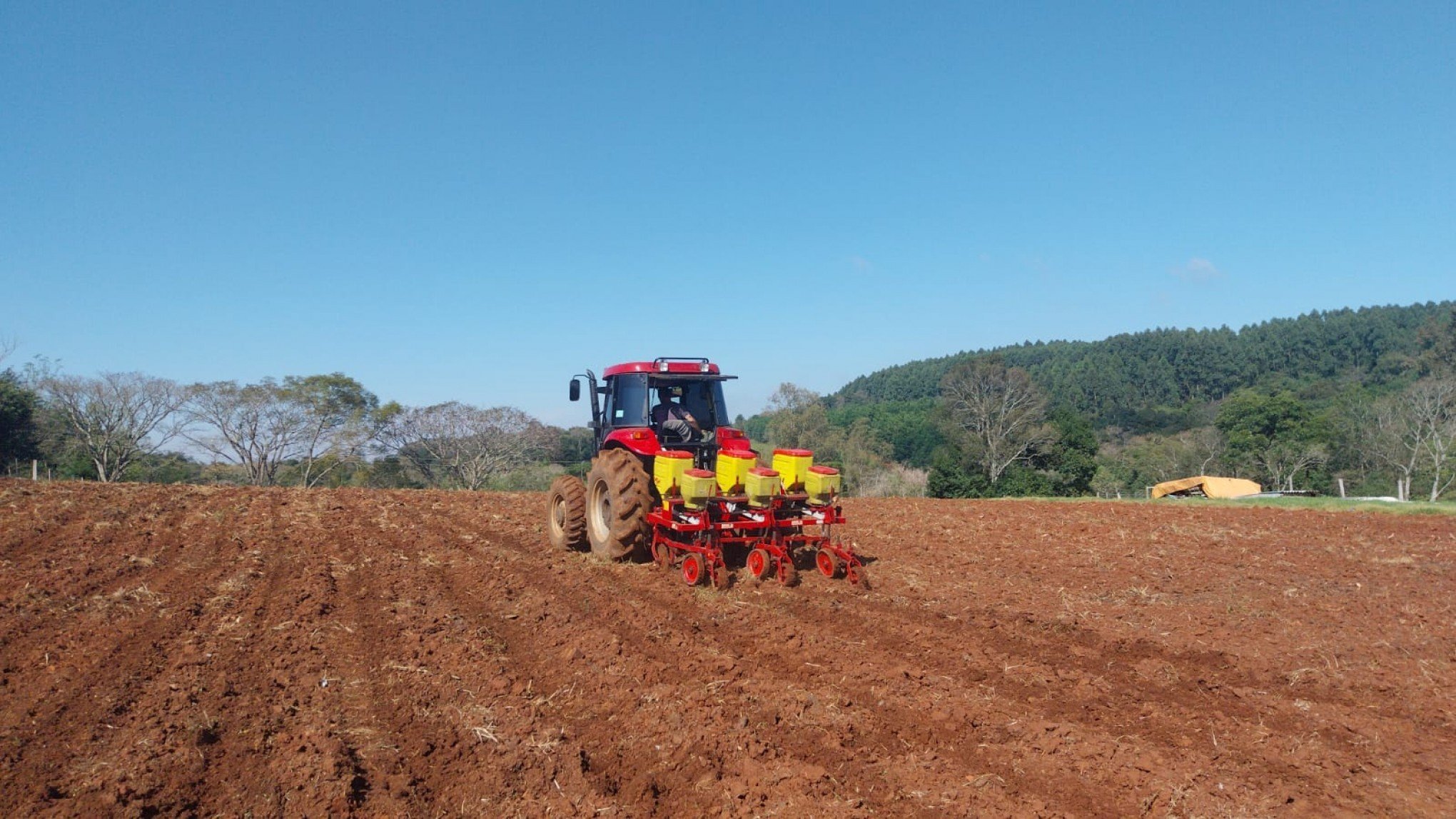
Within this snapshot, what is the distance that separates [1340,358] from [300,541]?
115732 mm

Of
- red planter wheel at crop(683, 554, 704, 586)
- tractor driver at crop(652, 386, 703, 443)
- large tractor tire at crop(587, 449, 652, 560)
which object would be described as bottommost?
red planter wheel at crop(683, 554, 704, 586)

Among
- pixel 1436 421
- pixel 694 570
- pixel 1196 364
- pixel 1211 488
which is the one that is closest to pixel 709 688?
pixel 694 570

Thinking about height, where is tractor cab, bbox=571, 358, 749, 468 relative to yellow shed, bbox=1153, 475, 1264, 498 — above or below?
above

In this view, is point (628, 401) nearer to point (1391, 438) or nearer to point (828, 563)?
point (828, 563)

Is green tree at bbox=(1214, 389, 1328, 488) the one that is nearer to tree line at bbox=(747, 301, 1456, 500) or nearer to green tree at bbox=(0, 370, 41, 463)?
tree line at bbox=(747, 301, 1456, 500)

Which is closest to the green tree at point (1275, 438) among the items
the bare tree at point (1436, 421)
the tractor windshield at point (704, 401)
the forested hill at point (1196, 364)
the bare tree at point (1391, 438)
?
the bare tree at point (1391, 438)

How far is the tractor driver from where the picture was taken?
950 cm

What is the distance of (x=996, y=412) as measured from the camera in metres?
43.8

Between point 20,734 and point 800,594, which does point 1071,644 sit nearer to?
point 800,594

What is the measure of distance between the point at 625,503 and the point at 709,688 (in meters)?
3.87

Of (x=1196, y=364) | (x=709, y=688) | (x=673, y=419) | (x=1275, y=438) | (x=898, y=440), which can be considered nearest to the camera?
(x=709, y=688)

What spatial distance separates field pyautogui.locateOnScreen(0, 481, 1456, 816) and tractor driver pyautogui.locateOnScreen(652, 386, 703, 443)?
1.86 metres

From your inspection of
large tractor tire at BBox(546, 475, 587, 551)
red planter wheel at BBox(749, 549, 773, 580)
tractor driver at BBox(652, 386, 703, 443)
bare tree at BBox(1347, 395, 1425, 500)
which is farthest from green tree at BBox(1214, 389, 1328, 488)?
large tractor tire at BBox(546, 475, 587, 551)

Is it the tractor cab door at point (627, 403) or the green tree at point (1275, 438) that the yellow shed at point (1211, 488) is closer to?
the green tree at point (1275, 438)
